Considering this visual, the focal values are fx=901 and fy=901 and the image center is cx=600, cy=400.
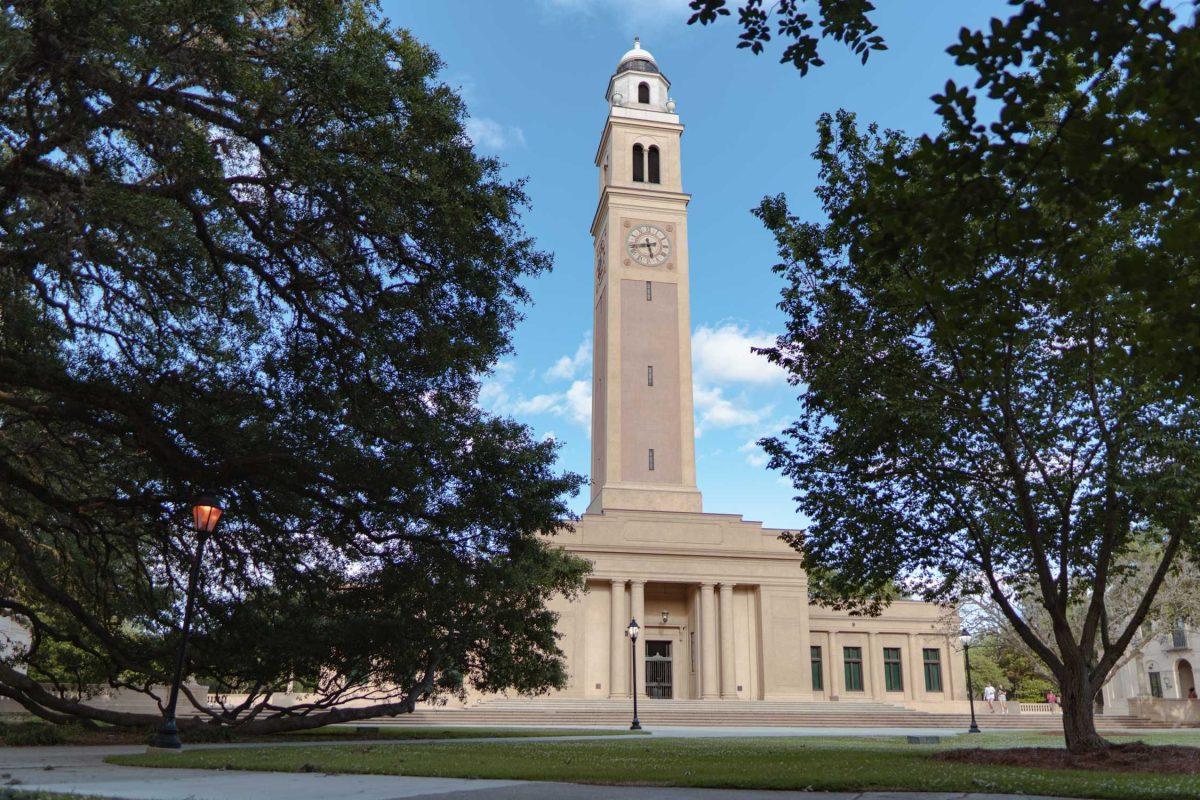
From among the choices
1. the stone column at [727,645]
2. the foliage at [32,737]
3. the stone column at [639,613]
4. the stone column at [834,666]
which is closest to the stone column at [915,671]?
the stone column at [834,666]

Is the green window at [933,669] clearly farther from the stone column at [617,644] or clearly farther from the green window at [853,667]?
the stone column at [617,644]

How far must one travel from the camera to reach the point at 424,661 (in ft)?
63.5

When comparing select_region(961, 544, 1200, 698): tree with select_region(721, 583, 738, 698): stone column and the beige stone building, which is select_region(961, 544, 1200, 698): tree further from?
select_region(721, 583, 738, 698): stone column

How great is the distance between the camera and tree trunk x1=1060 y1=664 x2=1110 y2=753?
47.5ft

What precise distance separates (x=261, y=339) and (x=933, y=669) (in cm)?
5112

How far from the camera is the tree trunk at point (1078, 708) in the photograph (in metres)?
14.5

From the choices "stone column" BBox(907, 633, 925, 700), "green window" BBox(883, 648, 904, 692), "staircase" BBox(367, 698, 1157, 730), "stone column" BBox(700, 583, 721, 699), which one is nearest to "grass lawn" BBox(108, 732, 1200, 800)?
"staircase" BBox(367, 698, 1157, 730)

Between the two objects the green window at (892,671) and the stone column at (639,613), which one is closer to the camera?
the stone column at (639,613)

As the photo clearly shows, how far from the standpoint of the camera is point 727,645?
46000mm

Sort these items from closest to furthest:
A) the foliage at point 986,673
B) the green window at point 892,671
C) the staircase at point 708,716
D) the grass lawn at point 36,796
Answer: the grass lawn at point 36,796 → the staircase at point 708,716 → the green window at point 892,671 → the foliage at point 986,673

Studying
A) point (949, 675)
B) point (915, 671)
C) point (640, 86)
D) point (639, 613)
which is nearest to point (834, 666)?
point (915, 671)

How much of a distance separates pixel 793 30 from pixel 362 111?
6795mm

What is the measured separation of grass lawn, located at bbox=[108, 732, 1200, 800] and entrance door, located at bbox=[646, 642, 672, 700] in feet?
110

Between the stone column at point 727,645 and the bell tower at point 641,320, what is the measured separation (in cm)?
514
